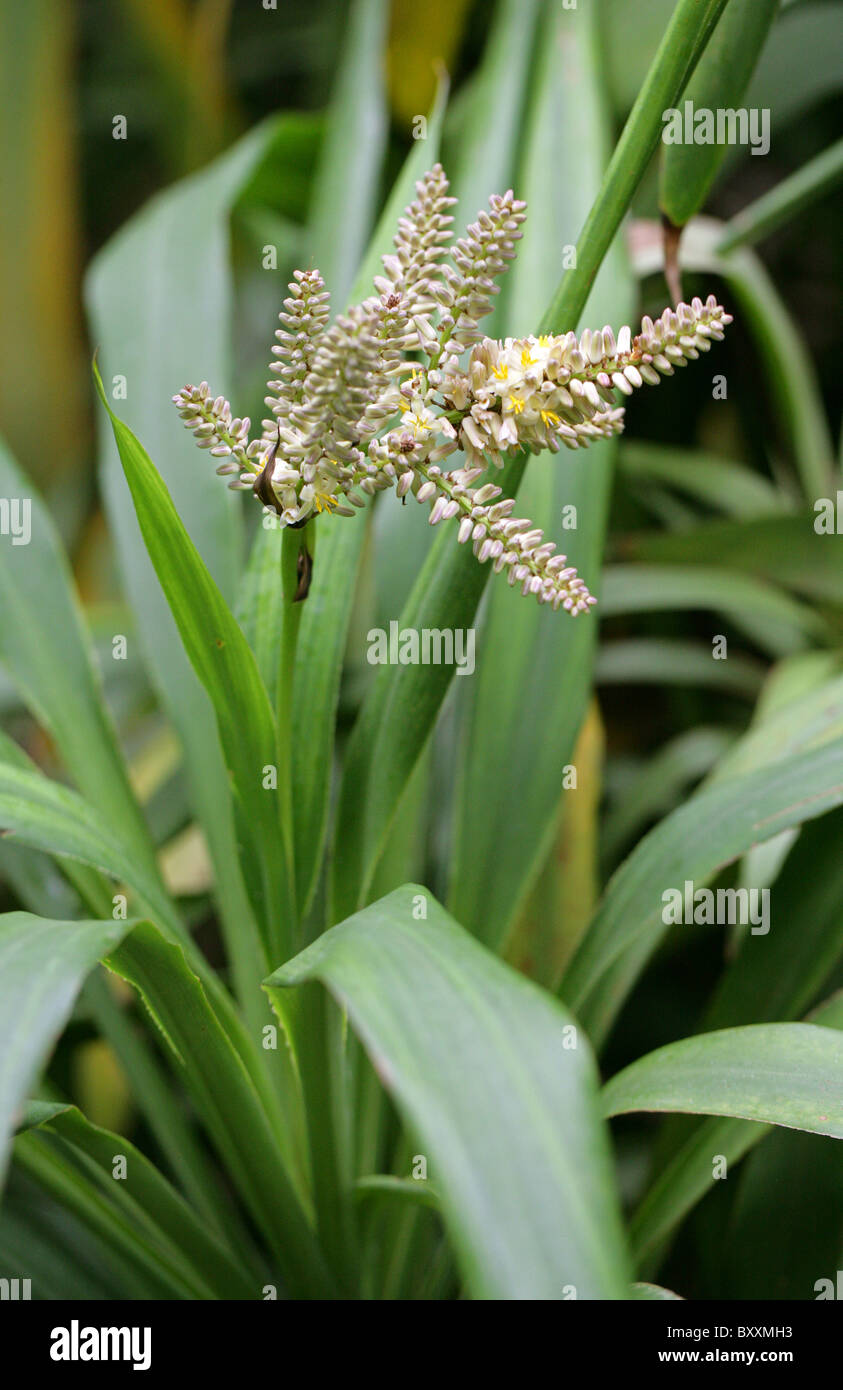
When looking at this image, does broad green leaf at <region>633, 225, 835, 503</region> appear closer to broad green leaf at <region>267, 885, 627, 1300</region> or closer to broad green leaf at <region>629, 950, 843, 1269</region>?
broad green leaf at <region>629, 950, 843, 1269</region>

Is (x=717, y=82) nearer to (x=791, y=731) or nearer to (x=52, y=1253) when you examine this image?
(x=791, y=731)

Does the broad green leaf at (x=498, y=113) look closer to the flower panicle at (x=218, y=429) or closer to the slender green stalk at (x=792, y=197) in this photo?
the slender green stalk at (x=792, y=197)

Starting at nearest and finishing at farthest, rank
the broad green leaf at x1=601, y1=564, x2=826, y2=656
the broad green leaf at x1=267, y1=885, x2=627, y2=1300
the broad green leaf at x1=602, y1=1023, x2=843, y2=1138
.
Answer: the broad green leaf at x1=267, y1=885, x2=627, y2=1300 < the broad green leaf at x1=602, y1=1023, x2=843, y2=1138 < the broad green leaf at x1=601, y1=564, x2=826, y2=656

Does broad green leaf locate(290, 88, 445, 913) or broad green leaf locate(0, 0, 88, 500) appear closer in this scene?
broad green leaf locate(290, 88, 445, 913)

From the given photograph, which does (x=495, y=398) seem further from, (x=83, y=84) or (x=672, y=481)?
(x=83, y=84)

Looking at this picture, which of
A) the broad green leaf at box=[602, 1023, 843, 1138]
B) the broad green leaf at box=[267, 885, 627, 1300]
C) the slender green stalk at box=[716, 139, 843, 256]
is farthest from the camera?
the slender green stalk at box=[716, 139, 843, 256]

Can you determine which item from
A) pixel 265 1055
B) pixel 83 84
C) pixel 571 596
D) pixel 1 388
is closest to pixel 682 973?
pixel 265 1055

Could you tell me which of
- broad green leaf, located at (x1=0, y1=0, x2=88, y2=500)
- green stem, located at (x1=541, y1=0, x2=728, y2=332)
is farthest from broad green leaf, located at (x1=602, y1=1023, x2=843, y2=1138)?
broad green leaf, located at (x1=0, y1=0, x2=88, y2=500)

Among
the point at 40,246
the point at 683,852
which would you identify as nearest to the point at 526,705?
the point at 683,852

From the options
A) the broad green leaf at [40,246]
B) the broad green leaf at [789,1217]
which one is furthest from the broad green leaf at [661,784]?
the broad green leaf at [40,246]
